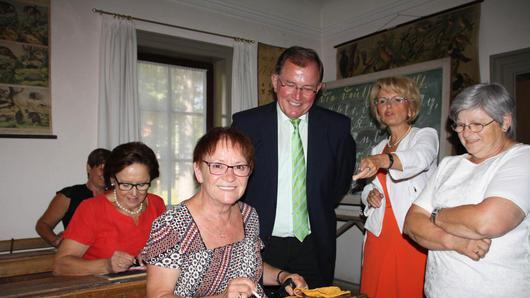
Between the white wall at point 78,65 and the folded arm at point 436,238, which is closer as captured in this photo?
the folded arm at point 436,238

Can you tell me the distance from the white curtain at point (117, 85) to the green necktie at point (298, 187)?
285 cm

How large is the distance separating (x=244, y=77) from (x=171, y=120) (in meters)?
1.17

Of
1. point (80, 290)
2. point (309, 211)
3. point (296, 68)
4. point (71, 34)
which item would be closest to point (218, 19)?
point (71, 34)

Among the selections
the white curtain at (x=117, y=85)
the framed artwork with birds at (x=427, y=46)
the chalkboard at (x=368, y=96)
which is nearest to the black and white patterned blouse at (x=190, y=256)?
the white curtain at (x=117, y=85)

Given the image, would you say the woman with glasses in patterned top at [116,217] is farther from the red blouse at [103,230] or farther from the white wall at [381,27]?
the white wall at [381,27]

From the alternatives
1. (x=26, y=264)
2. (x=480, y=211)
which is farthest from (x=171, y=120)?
(x=480, y=211)

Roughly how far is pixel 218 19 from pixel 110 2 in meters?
1.42

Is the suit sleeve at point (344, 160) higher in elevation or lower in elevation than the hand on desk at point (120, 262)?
higher

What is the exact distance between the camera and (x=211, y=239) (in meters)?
1.67

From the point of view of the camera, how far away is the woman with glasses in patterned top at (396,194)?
2.37m

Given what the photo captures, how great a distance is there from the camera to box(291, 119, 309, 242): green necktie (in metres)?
2.34

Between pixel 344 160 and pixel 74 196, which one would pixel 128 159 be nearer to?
A: pixel 344 160

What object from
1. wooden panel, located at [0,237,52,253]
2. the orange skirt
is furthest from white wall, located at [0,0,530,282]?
the orange skirt

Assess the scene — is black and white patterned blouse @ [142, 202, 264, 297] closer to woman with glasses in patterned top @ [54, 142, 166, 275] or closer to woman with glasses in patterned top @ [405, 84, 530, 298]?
woman with glasses in patterned top @ [405, 84, 530, 298]
